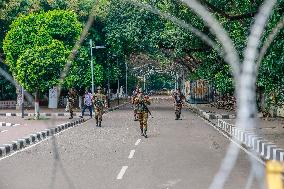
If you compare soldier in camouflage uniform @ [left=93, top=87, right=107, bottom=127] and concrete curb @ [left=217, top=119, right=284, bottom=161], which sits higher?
soldier in camouflage uniform @ [left=93, top=87, right=107, bottom=127]

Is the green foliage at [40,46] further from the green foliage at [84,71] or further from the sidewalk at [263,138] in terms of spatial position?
the sidewalk at [263,138]

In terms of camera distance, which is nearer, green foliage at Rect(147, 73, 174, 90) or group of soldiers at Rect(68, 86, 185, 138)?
group of soldiers at Rect(68, 86, 185, 138)

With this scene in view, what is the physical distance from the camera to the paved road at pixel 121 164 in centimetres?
1092

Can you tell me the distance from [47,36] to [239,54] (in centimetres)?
1653

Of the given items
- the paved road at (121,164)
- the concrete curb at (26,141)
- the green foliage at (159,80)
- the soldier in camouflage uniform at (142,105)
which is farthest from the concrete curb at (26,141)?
the green foliage at (159,80)

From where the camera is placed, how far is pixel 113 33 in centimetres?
4944

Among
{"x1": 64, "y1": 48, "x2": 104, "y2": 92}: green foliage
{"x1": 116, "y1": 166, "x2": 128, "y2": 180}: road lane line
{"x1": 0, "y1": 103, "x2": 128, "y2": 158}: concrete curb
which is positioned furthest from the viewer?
{"x1": 64, "y1": 48, "x2": 104, "y2": 92}: green foliage

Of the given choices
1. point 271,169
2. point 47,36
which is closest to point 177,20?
point 47,36

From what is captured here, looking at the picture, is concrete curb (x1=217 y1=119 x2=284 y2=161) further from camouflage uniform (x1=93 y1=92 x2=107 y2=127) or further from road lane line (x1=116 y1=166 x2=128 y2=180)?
camouflage uniform (x1=93 y1=92 x2=107 y2=127)

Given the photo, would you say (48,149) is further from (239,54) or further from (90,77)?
(90,77)

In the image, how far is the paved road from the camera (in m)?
10.9

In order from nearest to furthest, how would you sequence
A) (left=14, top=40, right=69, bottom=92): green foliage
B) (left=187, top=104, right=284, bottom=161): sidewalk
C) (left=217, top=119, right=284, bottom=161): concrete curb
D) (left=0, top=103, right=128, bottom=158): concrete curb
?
(left=217, top=119, right=284, bottom=161): concrete curb
(left=187, top=104, right=284, bottom=161): sidewalk
(left=0, top=103, right=128, bottom=158): concrete curb
(left=14, top=40, right=69, bottom=92): green foliage

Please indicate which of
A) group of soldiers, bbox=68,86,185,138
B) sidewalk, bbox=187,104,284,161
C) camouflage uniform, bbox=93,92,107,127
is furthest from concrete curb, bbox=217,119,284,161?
camouflage uniform, bbox=93,92,107,127

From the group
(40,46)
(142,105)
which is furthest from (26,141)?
(40,46)
